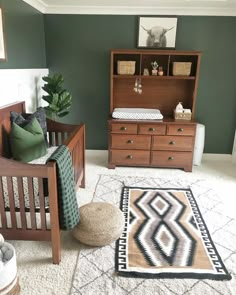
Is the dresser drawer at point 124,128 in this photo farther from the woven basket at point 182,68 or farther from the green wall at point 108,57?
the woven basket at point 182,68

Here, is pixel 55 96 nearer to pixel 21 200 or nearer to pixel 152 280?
pixel 21 200

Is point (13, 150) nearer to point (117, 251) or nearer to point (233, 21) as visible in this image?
point (117, 251)

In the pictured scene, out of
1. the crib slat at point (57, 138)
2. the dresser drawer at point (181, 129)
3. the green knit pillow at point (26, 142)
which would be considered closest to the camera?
the green knit pillow at point (26, 142)

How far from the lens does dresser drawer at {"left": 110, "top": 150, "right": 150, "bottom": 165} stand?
3398 millimetres

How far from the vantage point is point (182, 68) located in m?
3.28

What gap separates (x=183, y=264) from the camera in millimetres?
1791

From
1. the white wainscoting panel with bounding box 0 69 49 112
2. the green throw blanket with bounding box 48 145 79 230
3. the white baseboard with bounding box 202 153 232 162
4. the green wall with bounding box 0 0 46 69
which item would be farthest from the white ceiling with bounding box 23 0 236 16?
the green throw blanket with bounding box 48 145 79 230

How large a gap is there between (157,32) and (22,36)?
1.72 metres

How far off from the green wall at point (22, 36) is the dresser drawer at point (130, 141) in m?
1.39

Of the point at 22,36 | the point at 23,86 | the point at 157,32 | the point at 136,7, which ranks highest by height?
the point at 136,7

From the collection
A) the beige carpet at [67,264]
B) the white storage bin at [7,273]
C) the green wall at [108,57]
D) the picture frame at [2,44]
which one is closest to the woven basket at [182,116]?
the green wall at [108,57]

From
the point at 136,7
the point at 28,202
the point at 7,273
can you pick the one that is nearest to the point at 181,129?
the point at 136,7

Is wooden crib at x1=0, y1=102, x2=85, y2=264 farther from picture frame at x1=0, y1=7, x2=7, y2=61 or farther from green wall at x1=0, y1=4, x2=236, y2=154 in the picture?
green wall at x1=0, y1=4, x2=236, y2=154

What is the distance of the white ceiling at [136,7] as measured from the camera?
3123mm
